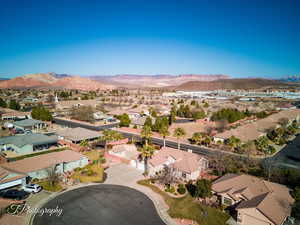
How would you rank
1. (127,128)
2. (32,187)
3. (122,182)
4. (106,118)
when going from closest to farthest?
(32,187) → (122,182) → (127,128) → (106,118)

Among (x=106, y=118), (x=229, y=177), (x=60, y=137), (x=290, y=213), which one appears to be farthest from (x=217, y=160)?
(x=106, y=118)

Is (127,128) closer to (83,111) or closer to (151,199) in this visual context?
(83,111)

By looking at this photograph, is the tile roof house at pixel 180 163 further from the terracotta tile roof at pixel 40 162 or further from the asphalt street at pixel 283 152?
the terracotta tile roof at pixel 40 162

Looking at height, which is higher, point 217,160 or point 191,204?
point 217,160

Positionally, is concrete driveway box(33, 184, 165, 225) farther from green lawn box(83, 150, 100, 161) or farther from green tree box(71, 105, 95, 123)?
green tree box(71, 105, 95, 123)

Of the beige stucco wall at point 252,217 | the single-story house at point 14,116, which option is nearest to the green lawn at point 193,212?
the beige stucco wall at point 252,217

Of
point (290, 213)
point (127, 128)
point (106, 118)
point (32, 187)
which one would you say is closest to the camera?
point (290, 213)

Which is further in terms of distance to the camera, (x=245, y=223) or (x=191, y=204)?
(x=191, y=204)
